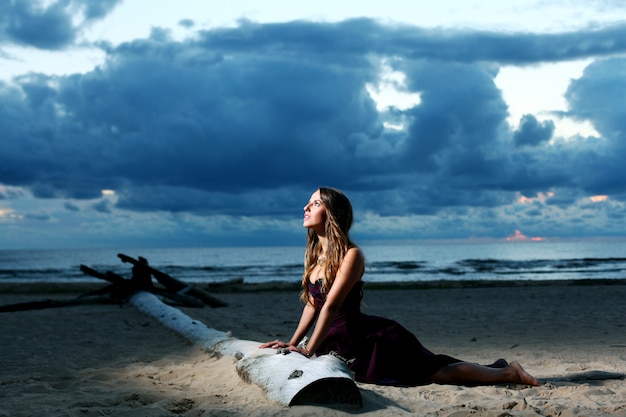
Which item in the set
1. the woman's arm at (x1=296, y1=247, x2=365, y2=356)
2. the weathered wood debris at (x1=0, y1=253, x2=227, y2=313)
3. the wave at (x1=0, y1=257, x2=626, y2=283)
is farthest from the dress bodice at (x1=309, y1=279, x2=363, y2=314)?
the wave at (x1=0, y1=257, x2=626, y2=283)

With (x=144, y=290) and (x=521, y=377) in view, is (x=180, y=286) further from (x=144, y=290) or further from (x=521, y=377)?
(x=521, y=377)

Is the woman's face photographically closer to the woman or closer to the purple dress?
the woman

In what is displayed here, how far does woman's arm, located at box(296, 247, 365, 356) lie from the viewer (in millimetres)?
5109

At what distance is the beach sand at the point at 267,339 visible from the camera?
15.4 feet

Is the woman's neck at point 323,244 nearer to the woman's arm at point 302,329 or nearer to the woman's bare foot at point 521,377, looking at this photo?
the woman's arm at point 302,329

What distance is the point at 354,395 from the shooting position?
4.45m

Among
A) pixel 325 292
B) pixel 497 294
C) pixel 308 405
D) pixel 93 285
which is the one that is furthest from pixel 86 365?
pixel 93 285

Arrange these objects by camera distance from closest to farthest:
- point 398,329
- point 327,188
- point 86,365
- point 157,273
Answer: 1. point 327,188
2. point 398,329
3. point 86,365
4. point 157,273

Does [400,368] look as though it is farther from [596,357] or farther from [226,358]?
[596,357]

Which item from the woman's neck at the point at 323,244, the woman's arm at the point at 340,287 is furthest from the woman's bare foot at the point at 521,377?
the woman's neck at the point at 323,244

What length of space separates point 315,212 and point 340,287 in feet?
2.09

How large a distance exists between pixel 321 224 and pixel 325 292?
0.61m

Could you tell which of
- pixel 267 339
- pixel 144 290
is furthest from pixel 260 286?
pixel 267 339

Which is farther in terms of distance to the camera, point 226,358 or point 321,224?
point 226,358
